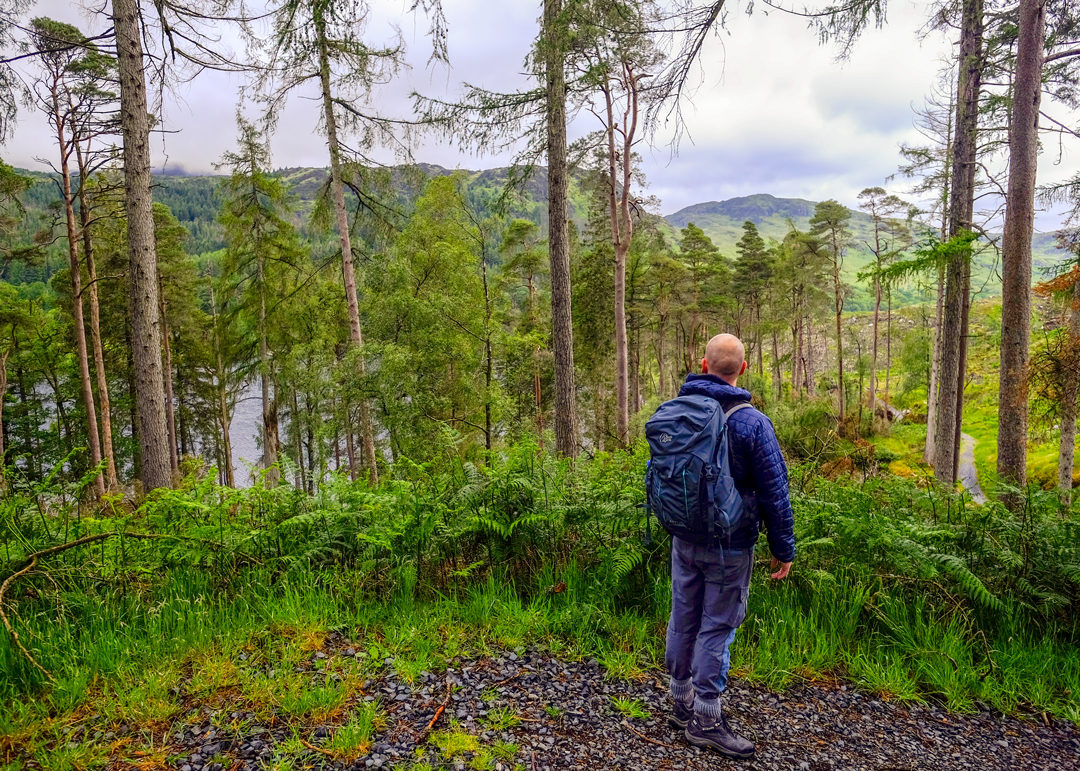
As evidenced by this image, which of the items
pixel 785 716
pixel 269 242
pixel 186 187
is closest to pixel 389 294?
pixel 269 242

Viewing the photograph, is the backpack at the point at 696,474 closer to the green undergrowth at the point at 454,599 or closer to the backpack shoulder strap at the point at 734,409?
the backpack shoulder strap at the point at 734,409

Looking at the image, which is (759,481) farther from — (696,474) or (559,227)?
(559,227)

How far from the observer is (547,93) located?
7871 mm

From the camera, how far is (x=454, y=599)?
3943 millimetres

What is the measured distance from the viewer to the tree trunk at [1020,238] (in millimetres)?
6180

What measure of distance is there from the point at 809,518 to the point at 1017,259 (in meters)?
5.01

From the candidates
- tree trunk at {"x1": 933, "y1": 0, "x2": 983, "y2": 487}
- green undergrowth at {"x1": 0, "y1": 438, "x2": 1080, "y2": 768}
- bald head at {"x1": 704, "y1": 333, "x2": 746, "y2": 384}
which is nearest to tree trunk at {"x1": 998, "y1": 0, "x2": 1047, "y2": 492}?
green undergrowth at {"x1": 0, "y1": 438, "x2": 1080, "y2": 768}

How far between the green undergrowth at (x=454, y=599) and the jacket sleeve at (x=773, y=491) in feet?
3.96

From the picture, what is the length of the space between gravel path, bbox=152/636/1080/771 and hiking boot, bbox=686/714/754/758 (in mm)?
49

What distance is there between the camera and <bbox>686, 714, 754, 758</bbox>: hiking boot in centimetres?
274

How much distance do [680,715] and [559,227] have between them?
708 centimetres

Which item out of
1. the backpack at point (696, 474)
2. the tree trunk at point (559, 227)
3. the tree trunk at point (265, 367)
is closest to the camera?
the backpack at point (696, 474)

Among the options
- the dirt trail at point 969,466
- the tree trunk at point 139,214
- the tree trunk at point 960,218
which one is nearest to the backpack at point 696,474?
the tree trunk at point 139,214

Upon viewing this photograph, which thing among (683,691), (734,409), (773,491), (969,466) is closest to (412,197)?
(734,409)
